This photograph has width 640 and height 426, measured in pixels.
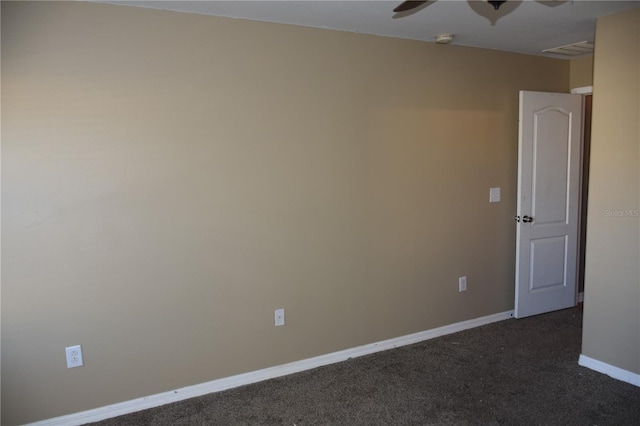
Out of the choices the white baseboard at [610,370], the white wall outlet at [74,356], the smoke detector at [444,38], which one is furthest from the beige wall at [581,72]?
the white wall outlet at [74,356]

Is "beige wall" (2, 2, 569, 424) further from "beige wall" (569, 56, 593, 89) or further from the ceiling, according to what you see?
"beige wall" (569, 56, 593, 89)

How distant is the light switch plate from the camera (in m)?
3.84

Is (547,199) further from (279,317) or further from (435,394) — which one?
(279,317)

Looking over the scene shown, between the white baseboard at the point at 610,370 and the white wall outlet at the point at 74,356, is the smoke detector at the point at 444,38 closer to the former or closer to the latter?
the white baseboard at the point at 610,370

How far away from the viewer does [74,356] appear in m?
2.52

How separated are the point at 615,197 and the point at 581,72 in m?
1.82

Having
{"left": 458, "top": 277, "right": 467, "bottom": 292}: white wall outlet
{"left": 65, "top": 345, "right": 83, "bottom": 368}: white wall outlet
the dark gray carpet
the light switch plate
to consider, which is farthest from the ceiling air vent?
{"left": 65, "top": 345, "right": 83, "bottom": 368}: white wall outlet

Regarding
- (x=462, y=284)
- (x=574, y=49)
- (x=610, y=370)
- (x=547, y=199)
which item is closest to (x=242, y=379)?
(x=462, y=284)

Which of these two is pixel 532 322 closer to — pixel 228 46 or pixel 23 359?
pixel 228 46

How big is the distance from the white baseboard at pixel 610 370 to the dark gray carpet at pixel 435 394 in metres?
0.05

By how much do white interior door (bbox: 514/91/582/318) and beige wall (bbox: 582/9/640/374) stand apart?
870 millimetres

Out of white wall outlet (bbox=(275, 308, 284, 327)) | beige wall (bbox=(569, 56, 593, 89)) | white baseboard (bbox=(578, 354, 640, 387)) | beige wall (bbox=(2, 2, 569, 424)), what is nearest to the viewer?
beige wall (bbox=(2, 2, 569, 424))

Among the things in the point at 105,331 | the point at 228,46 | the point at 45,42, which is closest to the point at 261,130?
the point at 228,46

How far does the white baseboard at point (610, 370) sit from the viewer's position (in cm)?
285
